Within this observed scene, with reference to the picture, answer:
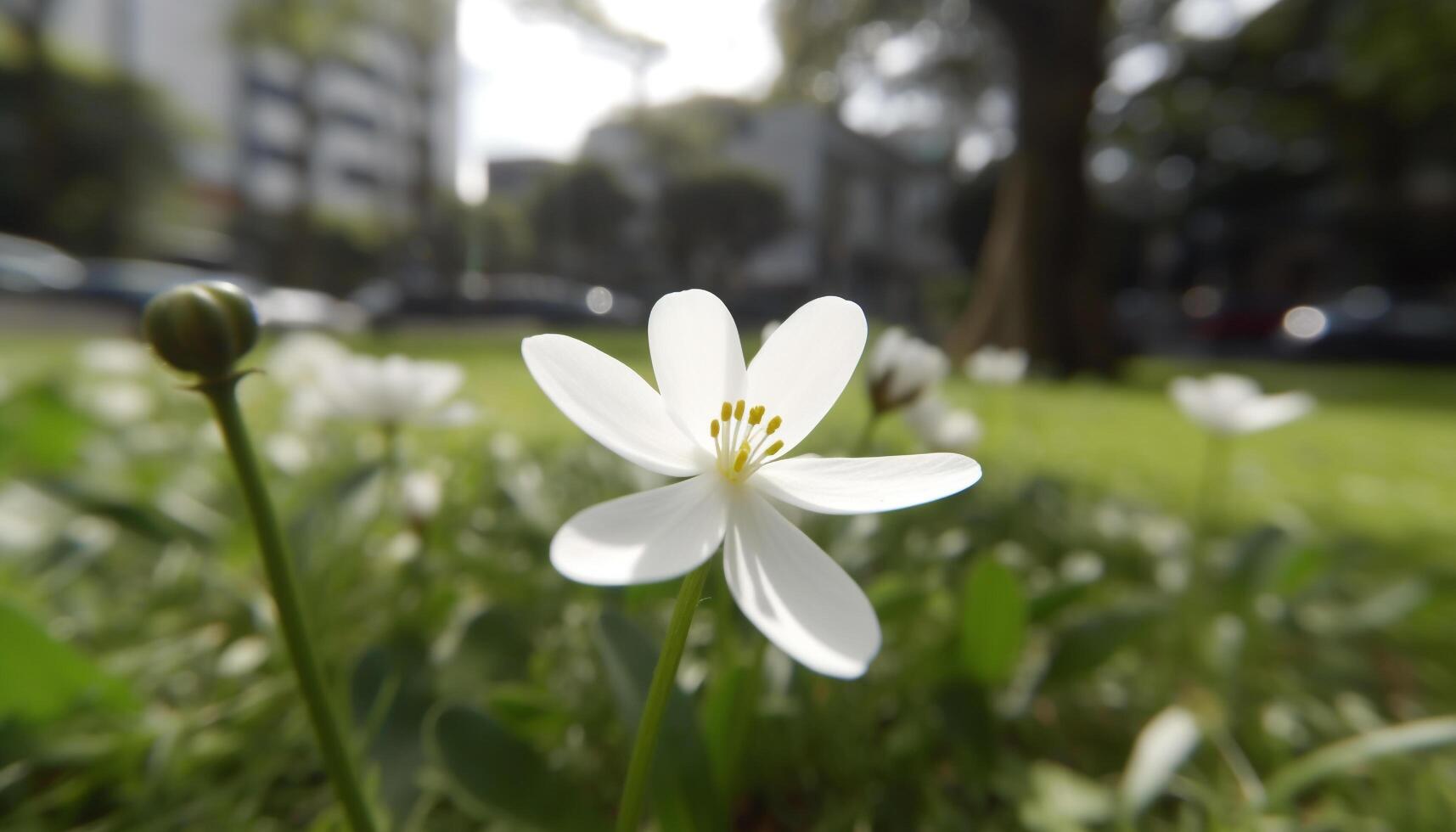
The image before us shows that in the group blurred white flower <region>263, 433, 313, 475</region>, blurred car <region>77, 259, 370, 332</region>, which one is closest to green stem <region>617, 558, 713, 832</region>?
blurred white flower <region>263, 433, 313, 475</region>

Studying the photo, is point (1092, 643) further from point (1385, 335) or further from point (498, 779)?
point (1385, 335)

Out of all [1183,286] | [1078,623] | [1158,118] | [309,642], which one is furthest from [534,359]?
[1183,286]

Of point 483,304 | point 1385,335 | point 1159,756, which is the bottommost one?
point 483,304

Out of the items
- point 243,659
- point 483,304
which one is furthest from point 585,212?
point 243,659

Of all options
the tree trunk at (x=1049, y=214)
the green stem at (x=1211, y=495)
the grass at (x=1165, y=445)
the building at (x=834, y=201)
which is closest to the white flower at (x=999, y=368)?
the grass at (x=1165, y=445)

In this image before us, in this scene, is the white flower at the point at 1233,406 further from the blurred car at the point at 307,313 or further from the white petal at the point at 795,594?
the blurred car at the point at 307,313

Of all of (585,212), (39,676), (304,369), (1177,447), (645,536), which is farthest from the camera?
(585,212)
